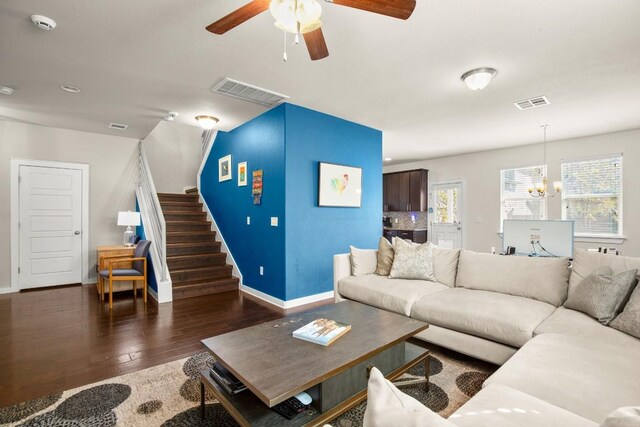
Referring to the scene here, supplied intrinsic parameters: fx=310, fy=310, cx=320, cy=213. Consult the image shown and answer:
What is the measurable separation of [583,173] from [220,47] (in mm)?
6563

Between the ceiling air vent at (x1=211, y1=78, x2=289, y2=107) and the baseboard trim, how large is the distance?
8.55ft

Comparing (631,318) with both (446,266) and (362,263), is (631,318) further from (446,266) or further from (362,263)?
(362,263)

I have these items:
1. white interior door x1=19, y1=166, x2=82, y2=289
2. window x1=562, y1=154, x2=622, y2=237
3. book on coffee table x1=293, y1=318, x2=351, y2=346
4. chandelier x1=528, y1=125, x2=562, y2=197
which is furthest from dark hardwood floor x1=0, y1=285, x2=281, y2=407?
window x1=562, y1=154, x2=622, y2=237

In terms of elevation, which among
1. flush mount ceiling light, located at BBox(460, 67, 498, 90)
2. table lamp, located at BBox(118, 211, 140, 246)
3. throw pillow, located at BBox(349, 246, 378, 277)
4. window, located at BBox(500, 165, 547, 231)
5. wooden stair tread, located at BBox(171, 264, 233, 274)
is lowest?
wooden stair tread, located at BBox(171, 264, 233, 274)

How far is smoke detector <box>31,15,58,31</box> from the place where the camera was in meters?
2.27

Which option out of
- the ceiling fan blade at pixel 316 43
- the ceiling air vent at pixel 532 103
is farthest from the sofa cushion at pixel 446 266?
the ceiling fan blade at pixel 316 43

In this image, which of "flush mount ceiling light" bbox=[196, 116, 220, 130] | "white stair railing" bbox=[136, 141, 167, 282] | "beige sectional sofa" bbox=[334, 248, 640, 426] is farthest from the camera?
"flush mount ceiling light" bbox=[196, 116, 220, 130]

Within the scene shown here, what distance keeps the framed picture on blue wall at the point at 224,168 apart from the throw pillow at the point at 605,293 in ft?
16.1

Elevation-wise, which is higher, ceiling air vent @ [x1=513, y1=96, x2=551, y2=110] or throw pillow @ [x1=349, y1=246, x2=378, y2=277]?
ceiling air vent @ [x1=513, y1=96, x2=551, y2=110]

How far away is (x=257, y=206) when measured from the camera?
4.65 metres

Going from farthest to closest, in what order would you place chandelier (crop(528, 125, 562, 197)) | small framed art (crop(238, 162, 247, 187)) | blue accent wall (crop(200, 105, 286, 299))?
chandelier (crop(528, 125, 562, 197))
small framed art (crop(238, 162, 247, 187))
blue accent wall (crop(200, 105, 286, 299))

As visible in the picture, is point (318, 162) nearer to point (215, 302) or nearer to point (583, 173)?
point (215, 302)

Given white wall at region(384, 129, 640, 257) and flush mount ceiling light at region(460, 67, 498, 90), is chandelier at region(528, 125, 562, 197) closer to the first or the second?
white wall at region(384, 129, 640, 257)

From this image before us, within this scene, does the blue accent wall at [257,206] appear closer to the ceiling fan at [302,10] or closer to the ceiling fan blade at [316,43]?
the ceiling fan blade at [316,43]
